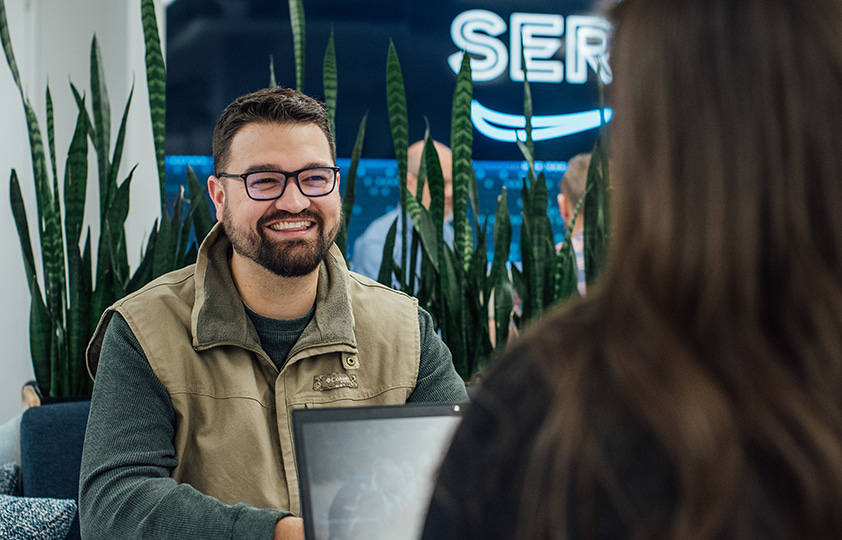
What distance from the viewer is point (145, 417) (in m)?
1.27

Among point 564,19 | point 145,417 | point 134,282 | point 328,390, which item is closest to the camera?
point 145,417

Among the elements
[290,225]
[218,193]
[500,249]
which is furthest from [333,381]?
[500,249]

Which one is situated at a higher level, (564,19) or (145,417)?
(564,19)

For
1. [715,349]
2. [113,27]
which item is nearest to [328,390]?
[715,349]

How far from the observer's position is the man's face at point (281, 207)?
1452mm

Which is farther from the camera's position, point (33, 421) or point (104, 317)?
point (33, 421)

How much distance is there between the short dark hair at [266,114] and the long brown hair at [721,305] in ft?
3.65

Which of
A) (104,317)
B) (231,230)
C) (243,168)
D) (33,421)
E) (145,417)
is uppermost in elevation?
(243,168)

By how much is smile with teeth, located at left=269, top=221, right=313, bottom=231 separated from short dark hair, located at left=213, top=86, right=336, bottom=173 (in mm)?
163

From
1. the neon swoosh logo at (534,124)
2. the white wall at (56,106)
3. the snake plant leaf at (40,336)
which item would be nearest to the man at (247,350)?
the snake plant leaf at (40,336)

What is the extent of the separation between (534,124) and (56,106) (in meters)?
2.34

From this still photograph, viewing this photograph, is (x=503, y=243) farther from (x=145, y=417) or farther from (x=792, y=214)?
(x=792, y=214)

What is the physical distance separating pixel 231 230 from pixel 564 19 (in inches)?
134

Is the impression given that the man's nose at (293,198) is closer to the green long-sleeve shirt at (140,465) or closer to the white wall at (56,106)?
the green long-sleeve shirt at (140,465)
